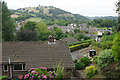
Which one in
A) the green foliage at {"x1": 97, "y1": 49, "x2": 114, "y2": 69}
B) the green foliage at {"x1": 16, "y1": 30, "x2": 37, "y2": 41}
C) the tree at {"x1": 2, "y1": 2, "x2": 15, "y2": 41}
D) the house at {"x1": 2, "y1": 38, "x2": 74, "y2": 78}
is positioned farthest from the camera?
the green foliage at {"x1": 16, "y1": 30, "x2": 37, "y2": 41}

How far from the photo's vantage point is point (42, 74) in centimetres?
952

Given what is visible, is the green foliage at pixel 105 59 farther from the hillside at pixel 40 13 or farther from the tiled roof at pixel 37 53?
the hillside at pixel 40 13

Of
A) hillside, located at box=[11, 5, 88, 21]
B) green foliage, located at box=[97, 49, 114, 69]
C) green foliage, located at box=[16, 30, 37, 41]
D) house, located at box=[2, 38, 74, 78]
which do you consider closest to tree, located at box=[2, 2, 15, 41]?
green foliage, located at box=[16, 30, 37, 41]

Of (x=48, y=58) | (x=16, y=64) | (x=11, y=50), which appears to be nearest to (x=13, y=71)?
(x=16, y=64)

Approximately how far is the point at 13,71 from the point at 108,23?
233ft

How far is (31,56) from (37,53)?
597mm

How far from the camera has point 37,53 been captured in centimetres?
1289

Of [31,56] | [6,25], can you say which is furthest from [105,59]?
[6,25]

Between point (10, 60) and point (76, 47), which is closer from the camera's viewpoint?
point (10, 60)

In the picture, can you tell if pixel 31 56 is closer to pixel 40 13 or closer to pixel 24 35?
pixel 24 35

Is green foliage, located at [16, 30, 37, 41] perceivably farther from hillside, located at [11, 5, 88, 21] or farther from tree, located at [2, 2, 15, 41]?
hillside, located at [11, 5, 88, 21]

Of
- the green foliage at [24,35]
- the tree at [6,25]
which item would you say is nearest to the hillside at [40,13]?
the green foliage at [24,35]

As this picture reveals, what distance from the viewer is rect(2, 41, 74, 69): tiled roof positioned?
11.9 meters

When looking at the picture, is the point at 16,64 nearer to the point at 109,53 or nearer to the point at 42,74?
the point at 42,74
